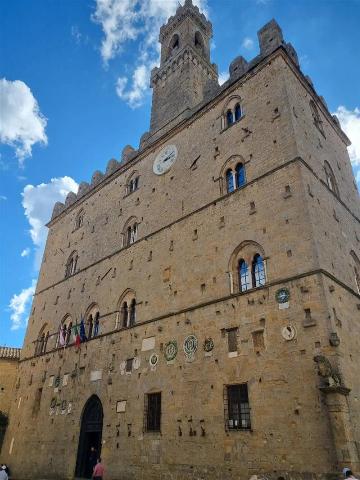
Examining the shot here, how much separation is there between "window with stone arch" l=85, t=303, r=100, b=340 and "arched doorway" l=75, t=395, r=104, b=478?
2.97 m

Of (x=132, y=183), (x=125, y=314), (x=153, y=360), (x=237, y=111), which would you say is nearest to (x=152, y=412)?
(x=153, y=360)

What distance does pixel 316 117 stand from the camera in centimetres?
1590

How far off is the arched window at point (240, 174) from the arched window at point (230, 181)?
216 mm

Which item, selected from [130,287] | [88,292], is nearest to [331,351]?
[130,287]

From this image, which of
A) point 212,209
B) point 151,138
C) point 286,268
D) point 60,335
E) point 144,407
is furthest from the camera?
point 151,138

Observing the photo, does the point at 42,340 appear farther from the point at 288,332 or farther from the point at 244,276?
the point at 288,332

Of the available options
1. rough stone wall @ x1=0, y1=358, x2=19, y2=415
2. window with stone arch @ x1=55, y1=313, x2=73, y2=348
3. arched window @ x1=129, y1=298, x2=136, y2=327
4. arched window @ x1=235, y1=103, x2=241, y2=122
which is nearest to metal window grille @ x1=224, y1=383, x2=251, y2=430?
arched window @ x1=129, y1=298, x2=136, y2=327

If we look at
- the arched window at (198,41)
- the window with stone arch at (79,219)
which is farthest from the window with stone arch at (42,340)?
the arched window at (198,41)

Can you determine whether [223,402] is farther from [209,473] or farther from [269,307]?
[269,307]

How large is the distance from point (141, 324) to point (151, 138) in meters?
10.2

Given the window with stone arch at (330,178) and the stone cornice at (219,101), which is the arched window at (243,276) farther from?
the stone cornice at (219,101)

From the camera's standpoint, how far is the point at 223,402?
10.8 meters

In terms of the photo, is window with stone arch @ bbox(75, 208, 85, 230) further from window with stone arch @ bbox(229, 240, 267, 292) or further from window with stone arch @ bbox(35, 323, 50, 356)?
window with stone arch @ bbox(229, 240, 267, 292)

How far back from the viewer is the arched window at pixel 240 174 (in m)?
14.0
